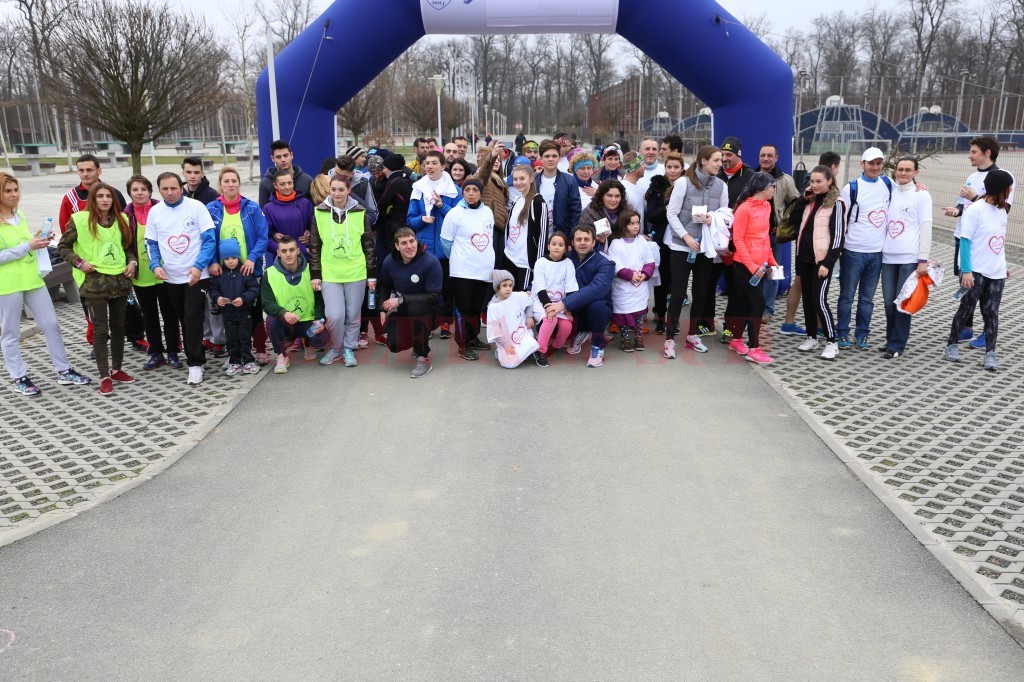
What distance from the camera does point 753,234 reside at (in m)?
7.46

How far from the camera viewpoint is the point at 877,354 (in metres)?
7.67

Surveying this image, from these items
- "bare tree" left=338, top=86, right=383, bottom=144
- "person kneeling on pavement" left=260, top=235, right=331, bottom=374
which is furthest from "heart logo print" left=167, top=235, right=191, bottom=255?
"bare tree" left=338, top=86, right=383, bottom=144

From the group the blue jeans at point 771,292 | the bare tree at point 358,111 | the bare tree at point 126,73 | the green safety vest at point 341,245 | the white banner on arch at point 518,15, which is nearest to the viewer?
the green safety vest at point 341,245

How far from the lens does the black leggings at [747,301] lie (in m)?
7.51

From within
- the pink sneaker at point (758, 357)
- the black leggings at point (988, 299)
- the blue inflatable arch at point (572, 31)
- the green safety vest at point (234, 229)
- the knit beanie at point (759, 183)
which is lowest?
the pink sneaker at point (758, 357)

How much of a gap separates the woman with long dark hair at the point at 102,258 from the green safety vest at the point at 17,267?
249mm

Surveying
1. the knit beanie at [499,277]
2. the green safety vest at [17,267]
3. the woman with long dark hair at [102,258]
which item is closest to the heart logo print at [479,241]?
the knit beanie at [499,277]

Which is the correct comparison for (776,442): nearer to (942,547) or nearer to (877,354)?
(942,547)

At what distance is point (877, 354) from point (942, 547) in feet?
12.7

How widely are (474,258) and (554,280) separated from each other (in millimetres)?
788

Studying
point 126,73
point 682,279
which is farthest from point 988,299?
point 126,73

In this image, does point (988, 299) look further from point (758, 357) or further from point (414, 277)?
point (414, 277)

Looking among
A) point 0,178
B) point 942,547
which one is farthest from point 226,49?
point 942,547

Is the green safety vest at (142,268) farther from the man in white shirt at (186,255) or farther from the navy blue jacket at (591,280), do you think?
the navy blue jacket at (591,280)
